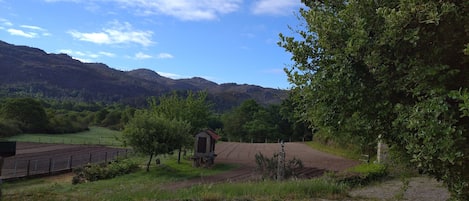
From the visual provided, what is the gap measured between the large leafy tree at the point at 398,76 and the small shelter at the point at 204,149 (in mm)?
24104

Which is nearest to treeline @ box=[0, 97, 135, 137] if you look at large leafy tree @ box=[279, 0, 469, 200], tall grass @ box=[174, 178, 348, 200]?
tall grass @ box=[174, 178, 348, 200]

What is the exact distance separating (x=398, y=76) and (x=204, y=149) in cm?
2539

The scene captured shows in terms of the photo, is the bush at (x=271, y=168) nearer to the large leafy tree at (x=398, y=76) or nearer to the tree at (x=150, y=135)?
the tree at (x=150, y=135)

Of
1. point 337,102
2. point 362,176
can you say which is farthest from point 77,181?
point 337,102

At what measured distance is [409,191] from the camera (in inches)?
559

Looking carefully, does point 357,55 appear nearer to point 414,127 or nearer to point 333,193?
point 414,127

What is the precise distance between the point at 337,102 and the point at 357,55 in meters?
0.67

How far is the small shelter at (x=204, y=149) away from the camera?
2917 centimetres

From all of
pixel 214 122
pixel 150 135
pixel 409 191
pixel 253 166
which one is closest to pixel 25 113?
pixel 214 122

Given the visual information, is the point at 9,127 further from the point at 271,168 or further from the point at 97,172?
the point at 271,168

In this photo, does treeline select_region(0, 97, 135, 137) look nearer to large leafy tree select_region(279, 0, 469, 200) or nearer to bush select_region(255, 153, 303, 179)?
bush select_region(255, 153, 303, 179)

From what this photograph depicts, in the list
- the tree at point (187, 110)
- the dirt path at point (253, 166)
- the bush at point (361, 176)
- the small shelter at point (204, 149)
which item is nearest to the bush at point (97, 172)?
the small shelter at point (204, 149)

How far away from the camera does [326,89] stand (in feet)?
16.5

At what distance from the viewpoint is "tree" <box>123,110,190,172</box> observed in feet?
83.8
